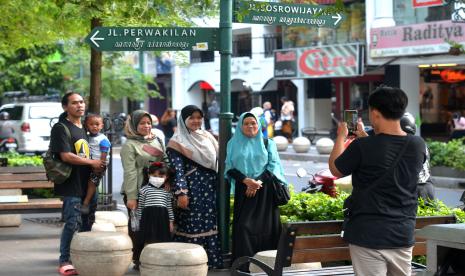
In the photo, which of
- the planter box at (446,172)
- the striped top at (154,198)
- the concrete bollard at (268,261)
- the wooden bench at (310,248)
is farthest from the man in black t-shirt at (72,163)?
the planter box at (446,172)

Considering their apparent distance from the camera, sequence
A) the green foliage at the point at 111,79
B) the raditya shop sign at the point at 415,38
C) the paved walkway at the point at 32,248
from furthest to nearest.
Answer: the green foliage at the point at 111,79, the raditya shop sign at the point at 415,38, the paved walkway at the point at 32,248

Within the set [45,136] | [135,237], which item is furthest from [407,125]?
[45,136]

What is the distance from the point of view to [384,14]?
1379 inches

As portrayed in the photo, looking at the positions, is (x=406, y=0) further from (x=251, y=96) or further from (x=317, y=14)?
(x=317, y=14)

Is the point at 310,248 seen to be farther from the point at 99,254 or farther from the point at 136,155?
the point at 136,155

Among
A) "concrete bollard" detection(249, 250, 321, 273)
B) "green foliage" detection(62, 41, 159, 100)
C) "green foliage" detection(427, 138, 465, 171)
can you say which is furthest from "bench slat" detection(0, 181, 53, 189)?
"green foliage" detection(62, 41, 159, 100)

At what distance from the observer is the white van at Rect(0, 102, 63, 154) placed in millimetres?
30781

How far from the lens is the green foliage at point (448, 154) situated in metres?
20.6

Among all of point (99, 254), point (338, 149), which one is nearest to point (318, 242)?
point (338, 149)

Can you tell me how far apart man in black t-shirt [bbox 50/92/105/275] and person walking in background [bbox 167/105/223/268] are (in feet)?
2.61

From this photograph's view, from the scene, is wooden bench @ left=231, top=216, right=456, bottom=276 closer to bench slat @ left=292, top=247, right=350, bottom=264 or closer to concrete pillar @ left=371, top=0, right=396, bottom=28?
bench slat @ left=292, top=247, right=350, bottom=264

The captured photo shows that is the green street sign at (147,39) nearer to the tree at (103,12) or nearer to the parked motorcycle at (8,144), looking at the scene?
the tree at (103,12)

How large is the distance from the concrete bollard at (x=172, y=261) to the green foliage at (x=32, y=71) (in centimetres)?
2766

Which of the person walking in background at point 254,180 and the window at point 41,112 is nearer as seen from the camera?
the person walking in background at point 254,180
